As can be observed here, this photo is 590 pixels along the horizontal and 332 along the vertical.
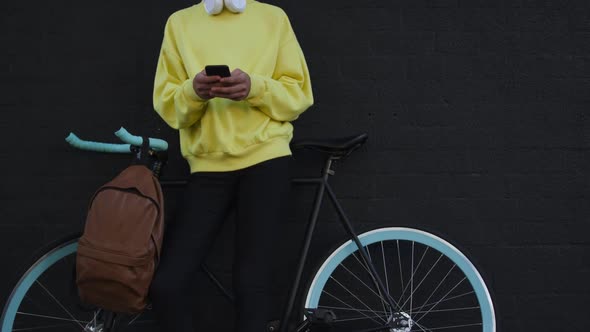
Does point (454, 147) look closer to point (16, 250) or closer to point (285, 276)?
point (285, 276)

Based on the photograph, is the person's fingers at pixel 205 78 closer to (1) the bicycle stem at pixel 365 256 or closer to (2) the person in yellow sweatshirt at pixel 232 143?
(2) the person in yellow sweatshirt at pixel 232 143

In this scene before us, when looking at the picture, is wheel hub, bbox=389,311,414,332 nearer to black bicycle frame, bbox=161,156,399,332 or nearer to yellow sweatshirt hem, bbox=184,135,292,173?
black bicycle frame, bbox=161,156,399,332

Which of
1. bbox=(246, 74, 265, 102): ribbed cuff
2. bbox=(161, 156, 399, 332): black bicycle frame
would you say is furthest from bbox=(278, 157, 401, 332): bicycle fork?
bbox=(246, 74, 265, 102): ribbed cuff

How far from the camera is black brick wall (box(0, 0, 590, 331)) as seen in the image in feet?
9.19

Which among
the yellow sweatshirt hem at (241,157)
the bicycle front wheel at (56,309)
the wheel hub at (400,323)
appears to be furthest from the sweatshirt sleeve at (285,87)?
the bicycle front wheel at (56,309)

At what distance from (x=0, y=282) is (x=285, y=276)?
1326 mm

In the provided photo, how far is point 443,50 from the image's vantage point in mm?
2805

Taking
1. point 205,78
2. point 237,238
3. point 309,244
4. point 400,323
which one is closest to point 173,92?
point 205,78

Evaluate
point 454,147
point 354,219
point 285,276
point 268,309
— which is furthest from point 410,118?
point 268,309

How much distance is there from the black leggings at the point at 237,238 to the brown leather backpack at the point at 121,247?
0.06 metres

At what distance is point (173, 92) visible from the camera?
218cm

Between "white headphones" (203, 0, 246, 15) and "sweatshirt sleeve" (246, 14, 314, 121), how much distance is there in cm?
20

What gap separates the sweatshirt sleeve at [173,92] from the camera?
2090mm

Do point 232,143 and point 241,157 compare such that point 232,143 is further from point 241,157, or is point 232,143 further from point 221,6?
point 221,6
